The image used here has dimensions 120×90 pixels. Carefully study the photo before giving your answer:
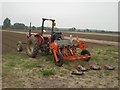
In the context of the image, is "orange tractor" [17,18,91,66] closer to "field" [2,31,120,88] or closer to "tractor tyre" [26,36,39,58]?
"tractor tyre" [26,36,39,58]

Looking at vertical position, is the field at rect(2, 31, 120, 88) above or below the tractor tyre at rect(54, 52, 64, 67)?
below

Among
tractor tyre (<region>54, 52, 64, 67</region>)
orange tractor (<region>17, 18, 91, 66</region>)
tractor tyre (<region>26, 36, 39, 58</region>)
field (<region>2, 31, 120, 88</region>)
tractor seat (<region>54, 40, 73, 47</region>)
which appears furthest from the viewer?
tractor tyre (<region>26, 36, 39, 58</region>)

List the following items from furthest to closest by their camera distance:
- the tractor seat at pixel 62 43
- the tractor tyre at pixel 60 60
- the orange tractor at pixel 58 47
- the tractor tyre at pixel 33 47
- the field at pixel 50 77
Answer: the tractor tyre at pixel 33 47
the tractor seat at pixel 62 43
the orange tractor at pixel 58 47
the tractor tyre at pixel 60 60
the field at pixel 50 77

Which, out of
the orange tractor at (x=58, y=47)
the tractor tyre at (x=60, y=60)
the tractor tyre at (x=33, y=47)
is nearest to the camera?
the tractor tyre at (x=60, y=60)

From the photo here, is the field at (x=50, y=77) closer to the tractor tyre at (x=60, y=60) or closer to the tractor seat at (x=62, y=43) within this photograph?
the tractor tyre at (x=60, y=60)

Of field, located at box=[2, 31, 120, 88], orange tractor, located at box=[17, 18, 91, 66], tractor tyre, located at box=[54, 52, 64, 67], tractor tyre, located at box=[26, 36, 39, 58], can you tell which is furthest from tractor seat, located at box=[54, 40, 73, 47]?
tractor tyre, located at box=[26, 36, 39, 58]

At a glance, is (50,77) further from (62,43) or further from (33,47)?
(33,47)

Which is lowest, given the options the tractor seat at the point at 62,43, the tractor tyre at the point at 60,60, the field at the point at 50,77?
the field at the point at 50,77

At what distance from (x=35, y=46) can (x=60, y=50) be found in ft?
4.90

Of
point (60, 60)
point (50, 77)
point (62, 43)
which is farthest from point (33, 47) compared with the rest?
point (50, 77)

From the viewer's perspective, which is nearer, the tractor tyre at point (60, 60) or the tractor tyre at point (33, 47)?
the tractor tyre at point (60, 60)

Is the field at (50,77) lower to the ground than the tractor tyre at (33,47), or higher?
lower

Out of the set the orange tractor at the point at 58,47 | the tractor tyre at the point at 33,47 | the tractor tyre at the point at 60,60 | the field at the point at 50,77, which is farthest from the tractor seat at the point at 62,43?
the tractor tyre at the point at 33,47

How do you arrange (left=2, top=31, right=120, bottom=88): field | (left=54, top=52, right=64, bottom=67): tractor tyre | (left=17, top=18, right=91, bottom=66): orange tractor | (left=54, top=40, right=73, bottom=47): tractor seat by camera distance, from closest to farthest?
1. (left=2, top=31, right=120, bottom=88): field
2. (left=54, top=52, right=64, bottom=67): tractor tyre
3. (left=17, top=18, right=91, bottom=66): orange tractor
4. (left=54, top=40, right=73, bottom=47): tractor seat
